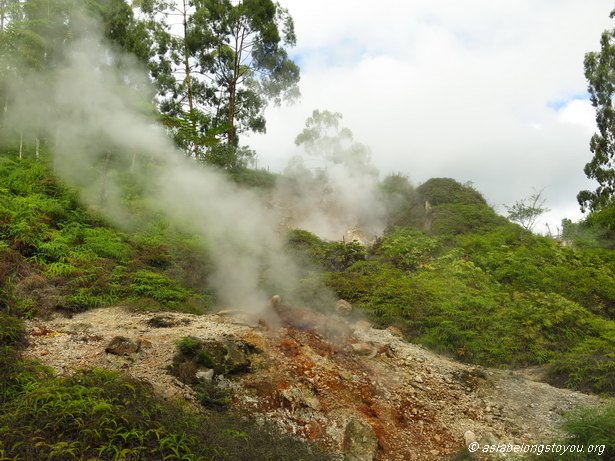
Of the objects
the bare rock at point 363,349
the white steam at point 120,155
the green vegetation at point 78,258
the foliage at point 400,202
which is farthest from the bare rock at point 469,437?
the foliage at point 400,202

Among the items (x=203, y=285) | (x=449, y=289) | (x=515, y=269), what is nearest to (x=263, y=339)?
(x=203, y=285)

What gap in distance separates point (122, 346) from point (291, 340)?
2594mm

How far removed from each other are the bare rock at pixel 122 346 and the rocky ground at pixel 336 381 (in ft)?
0.06

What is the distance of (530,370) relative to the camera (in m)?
8.58

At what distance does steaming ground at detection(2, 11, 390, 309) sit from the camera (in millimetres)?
12703

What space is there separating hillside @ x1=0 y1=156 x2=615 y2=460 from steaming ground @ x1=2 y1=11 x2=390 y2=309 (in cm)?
46

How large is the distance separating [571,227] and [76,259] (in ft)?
64.6

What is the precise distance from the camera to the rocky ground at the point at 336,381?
580cm

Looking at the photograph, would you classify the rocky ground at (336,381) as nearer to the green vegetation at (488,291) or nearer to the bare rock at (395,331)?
the bare rock at (395,331)

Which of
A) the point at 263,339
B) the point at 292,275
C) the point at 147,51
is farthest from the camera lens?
the point at 147,51

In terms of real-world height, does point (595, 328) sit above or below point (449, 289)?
below

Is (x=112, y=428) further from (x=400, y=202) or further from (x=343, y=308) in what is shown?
(x=400, y=202)

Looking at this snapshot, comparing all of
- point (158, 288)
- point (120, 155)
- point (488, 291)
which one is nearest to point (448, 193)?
point (488, 291)

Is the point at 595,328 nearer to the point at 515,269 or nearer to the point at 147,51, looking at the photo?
the point at 515,269
